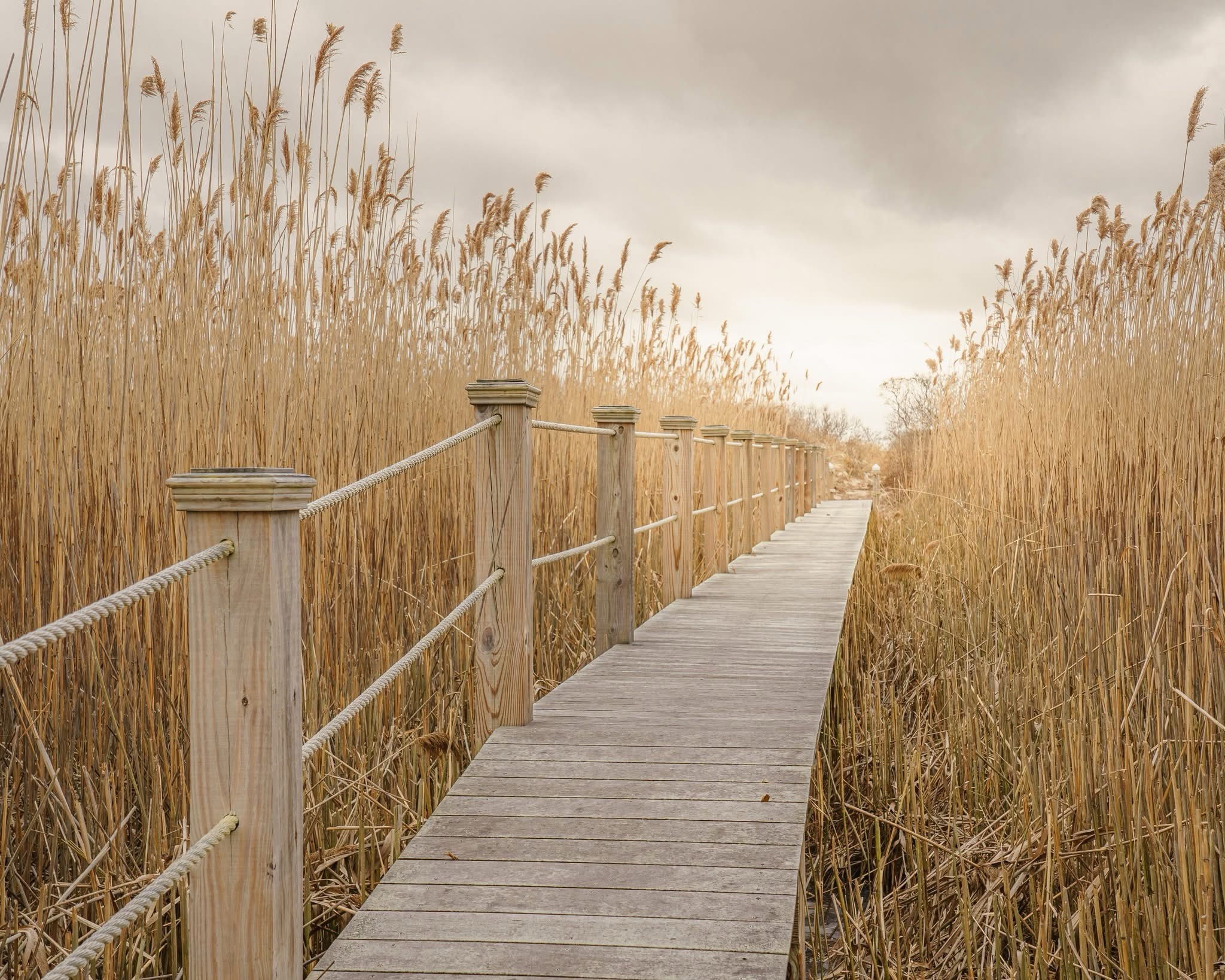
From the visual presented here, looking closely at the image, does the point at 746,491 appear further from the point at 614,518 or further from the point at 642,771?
the point at 642,771

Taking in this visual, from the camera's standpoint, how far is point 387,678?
230 centimetres

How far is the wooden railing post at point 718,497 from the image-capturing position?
6.51 m

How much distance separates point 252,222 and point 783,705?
6.72ft

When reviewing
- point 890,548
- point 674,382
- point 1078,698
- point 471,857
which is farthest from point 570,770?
point 890,548

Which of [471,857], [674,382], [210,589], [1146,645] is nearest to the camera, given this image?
[210,589]

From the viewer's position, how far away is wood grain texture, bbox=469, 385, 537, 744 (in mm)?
2971

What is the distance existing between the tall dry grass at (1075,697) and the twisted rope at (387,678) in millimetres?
1017

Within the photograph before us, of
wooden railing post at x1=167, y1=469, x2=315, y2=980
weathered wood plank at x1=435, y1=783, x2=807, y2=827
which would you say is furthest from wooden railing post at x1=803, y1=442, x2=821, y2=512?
wooden railing post at x1=167, y1=469, x2=315, y2=980

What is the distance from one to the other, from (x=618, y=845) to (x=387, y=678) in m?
0.60

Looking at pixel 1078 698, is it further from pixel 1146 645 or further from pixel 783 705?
pixel 783 705

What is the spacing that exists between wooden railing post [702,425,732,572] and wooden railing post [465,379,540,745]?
3.53 metres

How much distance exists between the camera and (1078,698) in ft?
→ 9.50

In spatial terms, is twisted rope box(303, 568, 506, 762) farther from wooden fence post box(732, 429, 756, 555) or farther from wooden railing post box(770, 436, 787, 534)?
wooden railing post box(770, 436, 787, 534)

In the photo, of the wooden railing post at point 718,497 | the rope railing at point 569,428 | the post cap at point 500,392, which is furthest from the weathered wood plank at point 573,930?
the wooden railing post at point 718,497
